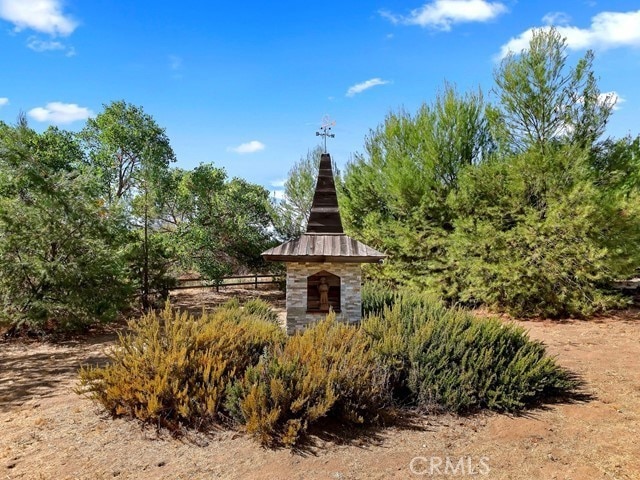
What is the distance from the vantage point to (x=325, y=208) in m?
7.73

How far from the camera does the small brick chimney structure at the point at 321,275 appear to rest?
709cm

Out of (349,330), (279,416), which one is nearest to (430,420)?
(349,330)

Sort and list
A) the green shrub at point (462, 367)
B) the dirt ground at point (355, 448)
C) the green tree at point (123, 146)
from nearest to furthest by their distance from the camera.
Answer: the dirt ground at point (355, 448) < the green shrub at point (462, 367) < the green tree at point (123, 146)

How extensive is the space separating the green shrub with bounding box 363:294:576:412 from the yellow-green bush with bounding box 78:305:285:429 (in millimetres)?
2196

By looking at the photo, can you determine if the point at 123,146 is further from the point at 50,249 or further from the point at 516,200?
the point at 516,200

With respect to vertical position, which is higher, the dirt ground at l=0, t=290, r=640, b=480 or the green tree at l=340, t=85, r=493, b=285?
the green tree at l=340, t=85, r=493, b=285

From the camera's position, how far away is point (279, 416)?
4.59 meters

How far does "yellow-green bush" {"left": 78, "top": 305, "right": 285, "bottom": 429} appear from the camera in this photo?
477 cm

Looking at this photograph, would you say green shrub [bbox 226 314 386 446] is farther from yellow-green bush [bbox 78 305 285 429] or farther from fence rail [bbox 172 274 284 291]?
fence rail [bbox 172 274 284 291]

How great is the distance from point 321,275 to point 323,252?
54 cm

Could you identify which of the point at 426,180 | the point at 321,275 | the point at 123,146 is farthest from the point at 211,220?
the point at 321,275

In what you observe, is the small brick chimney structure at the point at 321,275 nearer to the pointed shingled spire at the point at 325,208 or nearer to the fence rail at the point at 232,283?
the pointed shingled spire at the point at 325,208

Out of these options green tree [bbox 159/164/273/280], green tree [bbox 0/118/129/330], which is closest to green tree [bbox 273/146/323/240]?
green tree [bbox 159/164/273/280]

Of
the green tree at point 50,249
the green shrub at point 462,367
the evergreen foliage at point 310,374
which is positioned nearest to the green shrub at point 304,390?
the evergreen foliage at point 310,374
